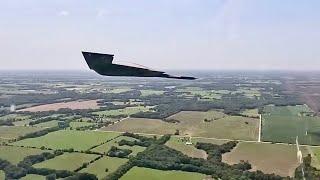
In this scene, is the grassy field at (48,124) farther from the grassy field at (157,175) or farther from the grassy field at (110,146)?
the grassy field at (157,175)

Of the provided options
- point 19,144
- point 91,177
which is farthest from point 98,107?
point 91,177

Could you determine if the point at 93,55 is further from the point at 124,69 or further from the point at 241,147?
the point at 241,147

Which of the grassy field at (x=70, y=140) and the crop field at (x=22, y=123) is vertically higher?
the crop field at (x=22, y=123)

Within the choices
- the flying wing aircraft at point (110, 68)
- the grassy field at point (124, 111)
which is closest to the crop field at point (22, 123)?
the grassy field at point (124, 111)

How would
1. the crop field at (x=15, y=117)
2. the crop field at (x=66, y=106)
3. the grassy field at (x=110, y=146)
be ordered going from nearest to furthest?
the grassy field at (x=110, y=146) < the crop field at (x=15, y=117) < the crop field at (x=66, y=106)

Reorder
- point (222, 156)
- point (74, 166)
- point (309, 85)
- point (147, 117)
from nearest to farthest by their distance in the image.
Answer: point (74, 166)
point (222, 156)
point (309, 85)
point (147, 117)
